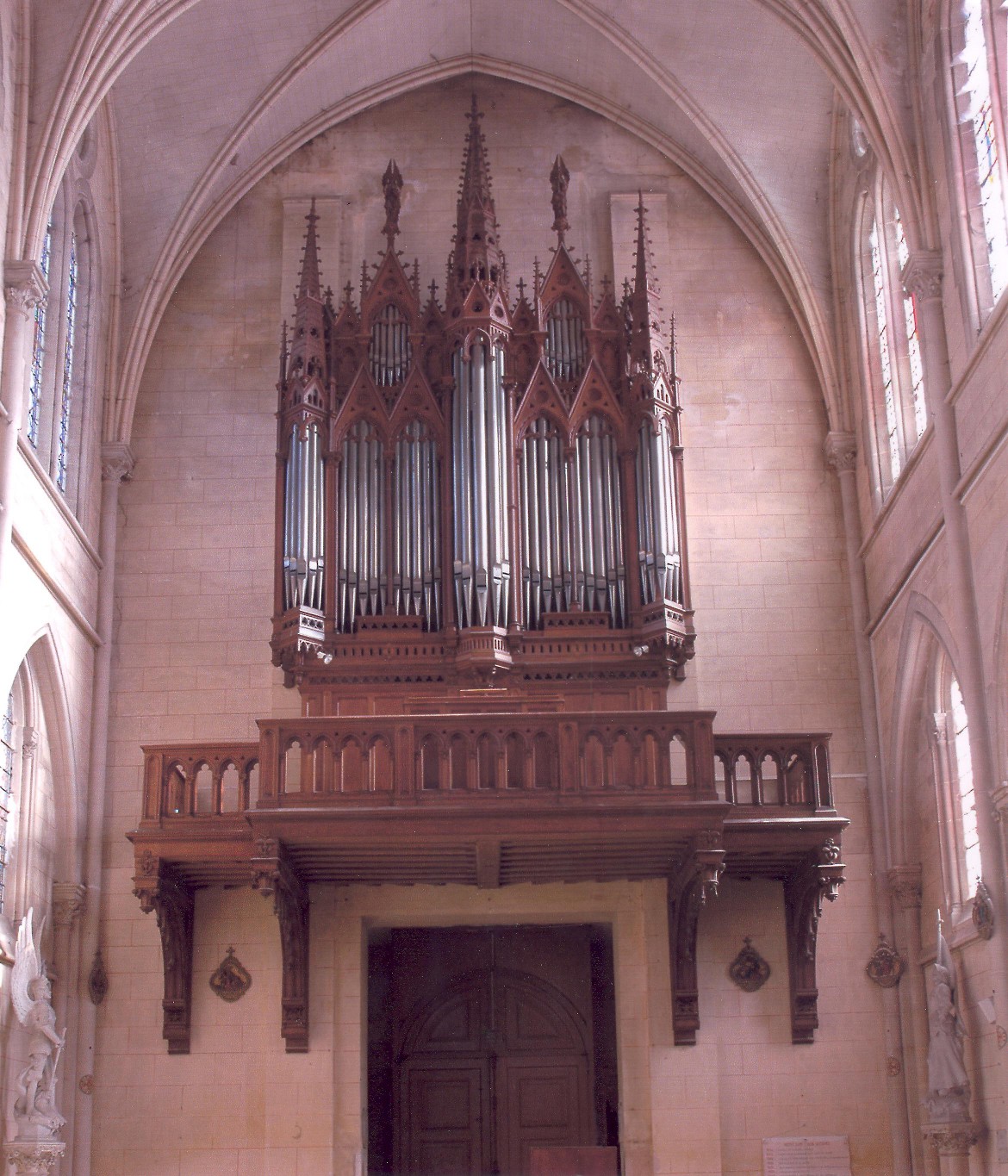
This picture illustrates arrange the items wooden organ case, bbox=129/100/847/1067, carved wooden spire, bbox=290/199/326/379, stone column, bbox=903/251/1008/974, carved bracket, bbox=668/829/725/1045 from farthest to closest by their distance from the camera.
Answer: carved wooden spire, bbox=290/199/326/379 → carved bracket, bbox=668/829/725/1045 → wooden organ case, bbox=129/100/847/1067 → stone column, bbox=903/251/1008/974

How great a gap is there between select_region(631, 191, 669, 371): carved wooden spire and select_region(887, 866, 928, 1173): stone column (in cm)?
620

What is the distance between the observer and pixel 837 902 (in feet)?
57.1

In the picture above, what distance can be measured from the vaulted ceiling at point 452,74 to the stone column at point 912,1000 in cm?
560

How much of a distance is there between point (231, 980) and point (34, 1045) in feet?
8.24

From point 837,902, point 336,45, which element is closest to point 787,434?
point 837,902

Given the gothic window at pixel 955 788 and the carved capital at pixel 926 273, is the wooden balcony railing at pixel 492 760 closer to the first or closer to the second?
the gothic window at pixel 955 788

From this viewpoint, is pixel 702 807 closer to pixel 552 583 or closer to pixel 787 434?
pixel 552 583

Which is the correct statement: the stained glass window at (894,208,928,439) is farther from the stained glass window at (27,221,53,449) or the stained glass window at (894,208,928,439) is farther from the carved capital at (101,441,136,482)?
the stained glass window at (27,221,53,449)

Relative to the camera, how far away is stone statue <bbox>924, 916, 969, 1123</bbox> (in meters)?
14.8

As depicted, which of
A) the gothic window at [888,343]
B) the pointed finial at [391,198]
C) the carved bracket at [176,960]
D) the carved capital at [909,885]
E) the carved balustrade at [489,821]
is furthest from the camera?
the pointed finial at [391,198]

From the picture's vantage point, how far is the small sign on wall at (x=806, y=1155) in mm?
16422

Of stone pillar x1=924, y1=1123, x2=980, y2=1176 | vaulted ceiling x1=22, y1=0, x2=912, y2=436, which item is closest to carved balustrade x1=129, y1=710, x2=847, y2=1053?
stone pillar x1=924, y1=1123, x2=980, y2=1176

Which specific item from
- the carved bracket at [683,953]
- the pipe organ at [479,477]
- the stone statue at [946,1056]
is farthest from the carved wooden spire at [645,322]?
the stone statue at [946,1056]

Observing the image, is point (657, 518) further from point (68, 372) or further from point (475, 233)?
point (68, 372)
